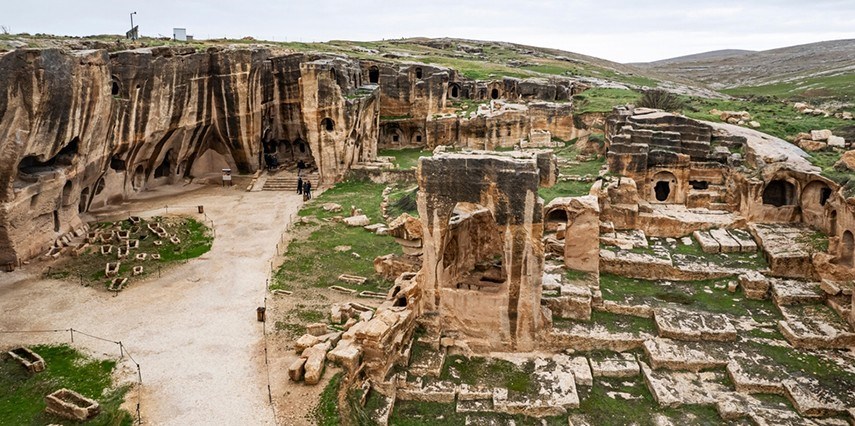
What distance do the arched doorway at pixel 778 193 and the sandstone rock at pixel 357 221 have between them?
620 inches

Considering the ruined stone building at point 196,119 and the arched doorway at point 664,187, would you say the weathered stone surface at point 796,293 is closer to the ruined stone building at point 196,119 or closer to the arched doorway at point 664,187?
the arched doorway at point 664,187

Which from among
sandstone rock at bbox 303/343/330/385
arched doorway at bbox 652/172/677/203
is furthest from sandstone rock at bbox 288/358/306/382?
arched doorway at bbox 652/172/677/203

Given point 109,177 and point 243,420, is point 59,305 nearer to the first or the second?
point 243,420

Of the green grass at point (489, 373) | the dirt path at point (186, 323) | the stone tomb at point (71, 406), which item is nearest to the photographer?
the stone tomb at point (71, 406)

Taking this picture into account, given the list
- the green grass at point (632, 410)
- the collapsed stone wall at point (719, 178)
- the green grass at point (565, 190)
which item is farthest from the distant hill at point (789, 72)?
the green grass at point (632, 410)

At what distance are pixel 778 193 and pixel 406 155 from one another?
2287cm

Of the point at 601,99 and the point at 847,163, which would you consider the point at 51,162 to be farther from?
the point at 601,99

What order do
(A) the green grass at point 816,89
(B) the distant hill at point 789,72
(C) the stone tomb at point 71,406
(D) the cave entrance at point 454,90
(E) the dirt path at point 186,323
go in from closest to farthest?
(C) the stone tomb at point 71,406, (E) the dirt path at point 186,323, (A) the green grass at point 816,89, (D) the cave entrance at point 454,90, (B) the distant hill at point 789,72

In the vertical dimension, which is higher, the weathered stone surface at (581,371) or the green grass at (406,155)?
the green grass at (406,155)

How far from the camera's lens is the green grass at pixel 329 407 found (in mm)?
11744

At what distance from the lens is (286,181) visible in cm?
3372

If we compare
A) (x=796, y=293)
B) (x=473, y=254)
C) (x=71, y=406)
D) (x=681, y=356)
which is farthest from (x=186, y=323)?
(x=796, y=293)

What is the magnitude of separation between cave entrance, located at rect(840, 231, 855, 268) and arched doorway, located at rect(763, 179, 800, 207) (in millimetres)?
4923

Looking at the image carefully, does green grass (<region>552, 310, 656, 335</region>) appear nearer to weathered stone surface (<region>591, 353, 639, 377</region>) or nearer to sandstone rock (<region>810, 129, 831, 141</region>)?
weathered stone surface (<region>591, 353, 639, 377</region>)
